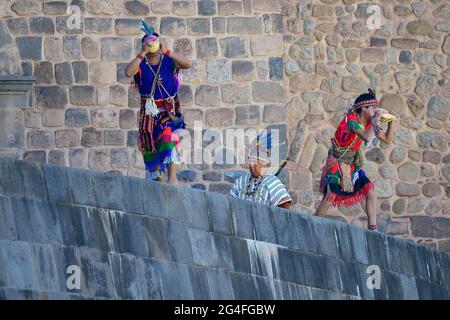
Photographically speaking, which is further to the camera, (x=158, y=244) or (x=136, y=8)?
(x=136, y=8)

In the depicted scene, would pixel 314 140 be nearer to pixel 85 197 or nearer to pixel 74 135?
pixel 74 135

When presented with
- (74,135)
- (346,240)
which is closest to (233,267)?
(346,240)

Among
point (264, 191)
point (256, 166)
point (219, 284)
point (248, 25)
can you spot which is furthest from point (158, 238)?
point (248, 25)

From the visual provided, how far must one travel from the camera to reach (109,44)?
16.6 metres

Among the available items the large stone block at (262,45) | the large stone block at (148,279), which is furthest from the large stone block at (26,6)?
the large stone block at (148,279)

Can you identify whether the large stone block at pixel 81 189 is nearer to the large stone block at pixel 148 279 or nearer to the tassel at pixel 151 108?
the large stone block at pixel 148 279

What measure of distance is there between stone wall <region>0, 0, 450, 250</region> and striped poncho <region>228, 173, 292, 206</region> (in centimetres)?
316

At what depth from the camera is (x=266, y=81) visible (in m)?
16.8

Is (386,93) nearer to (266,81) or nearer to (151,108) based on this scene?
(266,81)

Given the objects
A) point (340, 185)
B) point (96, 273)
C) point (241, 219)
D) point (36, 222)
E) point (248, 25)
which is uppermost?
point (248, 25)

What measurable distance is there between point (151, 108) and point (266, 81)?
3.32 m

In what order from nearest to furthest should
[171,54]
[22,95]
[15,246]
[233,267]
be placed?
1. [15,246]
2. [233,267]
3. [171,54]
4. [22,95]

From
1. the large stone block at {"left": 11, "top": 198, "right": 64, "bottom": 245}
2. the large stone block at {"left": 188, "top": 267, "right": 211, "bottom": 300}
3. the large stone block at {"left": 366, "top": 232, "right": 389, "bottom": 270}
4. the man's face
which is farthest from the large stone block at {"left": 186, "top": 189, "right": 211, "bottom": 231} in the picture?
the man's face

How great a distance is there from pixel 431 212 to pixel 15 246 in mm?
7501
